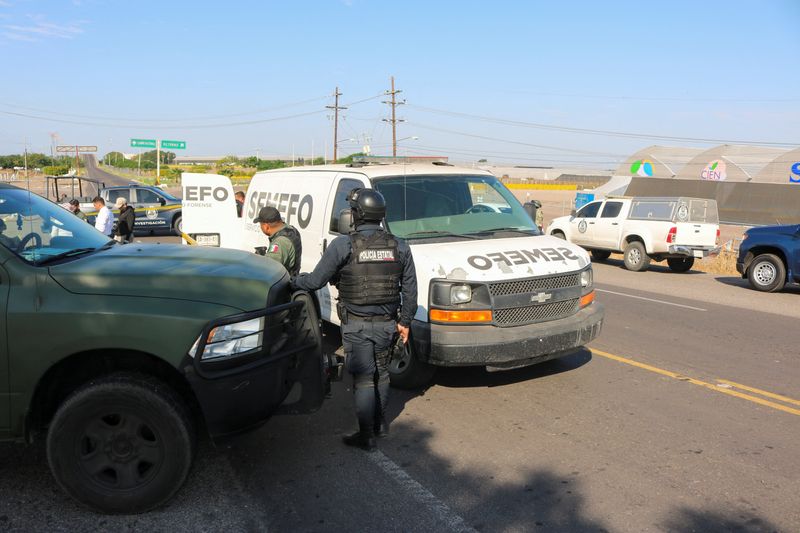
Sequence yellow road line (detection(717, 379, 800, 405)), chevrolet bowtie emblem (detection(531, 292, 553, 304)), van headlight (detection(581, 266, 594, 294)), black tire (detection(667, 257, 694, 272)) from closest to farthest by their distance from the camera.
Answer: chevrolet bowtie emblem (detection(531, 292, 553, 304)) → yellow road line (detection(717, 379, 800, 405)) → van headlight (detection(581, 266, 594, 294)) → black tire (detection(667, 257, 694, 272))

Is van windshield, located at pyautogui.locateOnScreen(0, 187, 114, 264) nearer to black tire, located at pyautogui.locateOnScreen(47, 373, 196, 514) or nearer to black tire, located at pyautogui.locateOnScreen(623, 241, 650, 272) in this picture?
black tire, located at pyautogui.locateOnScreen(47, 373, 196, 514)

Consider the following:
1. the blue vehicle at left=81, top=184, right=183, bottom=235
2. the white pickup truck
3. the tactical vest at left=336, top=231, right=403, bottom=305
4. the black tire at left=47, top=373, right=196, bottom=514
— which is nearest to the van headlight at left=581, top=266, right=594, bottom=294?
the tactical vest at left=336, top=231, right=403, bottom=305

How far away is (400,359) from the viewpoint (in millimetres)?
5703

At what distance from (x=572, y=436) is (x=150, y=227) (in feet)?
70.4

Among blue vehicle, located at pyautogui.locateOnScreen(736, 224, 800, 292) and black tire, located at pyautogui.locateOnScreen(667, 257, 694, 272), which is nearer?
blue vehicle, located at pyautogui.locateOnScreen(736, 224, 800, 292)

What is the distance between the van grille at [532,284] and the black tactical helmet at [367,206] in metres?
1.25

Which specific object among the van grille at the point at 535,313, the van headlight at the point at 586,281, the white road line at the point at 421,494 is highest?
the van headlight at the point at 586,281

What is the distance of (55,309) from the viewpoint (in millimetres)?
3523

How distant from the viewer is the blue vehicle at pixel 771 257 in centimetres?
1269

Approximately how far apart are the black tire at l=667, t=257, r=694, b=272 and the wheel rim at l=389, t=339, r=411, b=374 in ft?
44.0

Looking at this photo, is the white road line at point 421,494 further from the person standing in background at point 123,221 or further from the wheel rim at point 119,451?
the person standing in background at point 123,221

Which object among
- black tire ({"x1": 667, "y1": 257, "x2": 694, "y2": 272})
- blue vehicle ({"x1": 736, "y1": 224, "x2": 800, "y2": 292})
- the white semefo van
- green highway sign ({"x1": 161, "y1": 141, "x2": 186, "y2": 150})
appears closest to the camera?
the white semefo van

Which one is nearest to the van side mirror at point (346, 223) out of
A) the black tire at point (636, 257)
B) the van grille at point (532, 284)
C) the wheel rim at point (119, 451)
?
the van grille at point (532, 284)

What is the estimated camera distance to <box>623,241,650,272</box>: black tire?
16.7 meters
